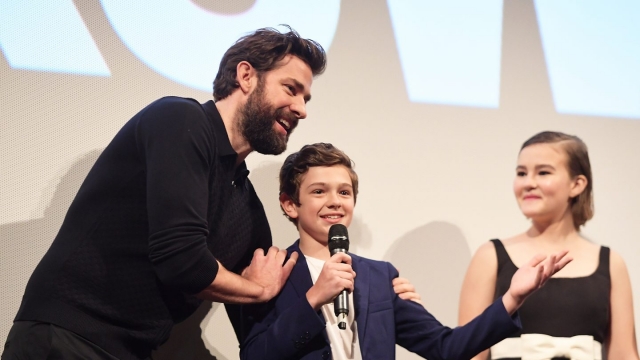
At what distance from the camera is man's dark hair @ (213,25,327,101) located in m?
2.27

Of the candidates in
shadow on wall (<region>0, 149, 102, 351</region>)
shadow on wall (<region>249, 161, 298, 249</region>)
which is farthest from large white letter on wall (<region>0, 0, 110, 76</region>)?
shadow on wall (<region>249, 161, 298, 249</region>)

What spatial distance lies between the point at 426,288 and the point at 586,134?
0.99m

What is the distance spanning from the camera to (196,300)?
2.12 meters

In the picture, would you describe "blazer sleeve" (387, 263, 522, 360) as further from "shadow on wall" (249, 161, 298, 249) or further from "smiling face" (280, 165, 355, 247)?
"shadow on wall" (249, 161, 298, 249)

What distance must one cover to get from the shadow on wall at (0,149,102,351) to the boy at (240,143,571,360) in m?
0.75

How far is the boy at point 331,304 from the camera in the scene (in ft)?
6.78

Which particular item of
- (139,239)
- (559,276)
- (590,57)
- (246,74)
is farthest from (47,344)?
(590,57)

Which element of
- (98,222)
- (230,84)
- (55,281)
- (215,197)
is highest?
(230,84)

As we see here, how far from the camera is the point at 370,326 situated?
2217 millimetres

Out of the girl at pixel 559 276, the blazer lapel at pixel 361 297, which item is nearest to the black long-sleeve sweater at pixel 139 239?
the blazer lapel at pixel 361 297

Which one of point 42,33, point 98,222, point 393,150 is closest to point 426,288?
point 393,150

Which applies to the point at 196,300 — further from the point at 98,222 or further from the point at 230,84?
the point at 230,84

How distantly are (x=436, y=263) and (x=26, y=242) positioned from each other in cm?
154

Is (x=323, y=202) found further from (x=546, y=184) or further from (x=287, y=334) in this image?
(x=546, y=184)
